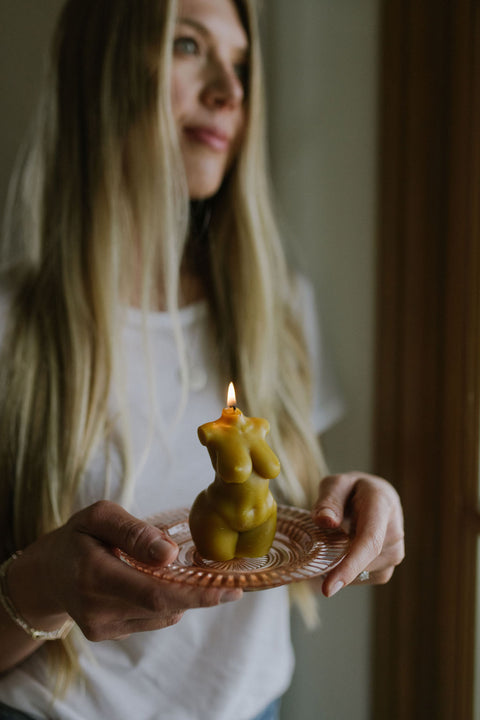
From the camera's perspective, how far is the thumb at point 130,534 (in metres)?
0.39

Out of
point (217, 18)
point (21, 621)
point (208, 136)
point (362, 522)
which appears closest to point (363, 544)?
point (362, 522)

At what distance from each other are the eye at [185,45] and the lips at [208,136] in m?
0.09

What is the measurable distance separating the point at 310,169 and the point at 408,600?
0.76 metres

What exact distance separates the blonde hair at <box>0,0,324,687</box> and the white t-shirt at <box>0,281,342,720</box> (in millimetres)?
28

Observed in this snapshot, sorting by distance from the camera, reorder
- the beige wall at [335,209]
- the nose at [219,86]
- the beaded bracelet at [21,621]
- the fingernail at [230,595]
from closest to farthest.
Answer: the fingernail at [230,595] < the beaded bracelet at [21,621] < the nose at [219,86] < the beige wall at [335,209]

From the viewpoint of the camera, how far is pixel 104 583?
1.40 ft

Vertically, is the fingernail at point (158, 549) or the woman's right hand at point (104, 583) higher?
the fingernail at point (158, 549)

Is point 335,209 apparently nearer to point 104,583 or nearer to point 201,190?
point 201,190

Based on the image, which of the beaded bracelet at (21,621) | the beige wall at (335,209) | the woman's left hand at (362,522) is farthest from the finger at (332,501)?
the beige wall at (335,209)

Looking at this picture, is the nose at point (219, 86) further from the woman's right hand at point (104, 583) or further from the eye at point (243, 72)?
the woman's right hand at point (104, 583)

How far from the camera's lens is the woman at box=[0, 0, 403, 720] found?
652mm

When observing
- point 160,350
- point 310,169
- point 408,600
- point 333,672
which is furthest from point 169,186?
point 333,672

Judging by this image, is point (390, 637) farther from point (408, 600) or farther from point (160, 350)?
point (160, 350)

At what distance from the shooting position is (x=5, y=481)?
68 cm
